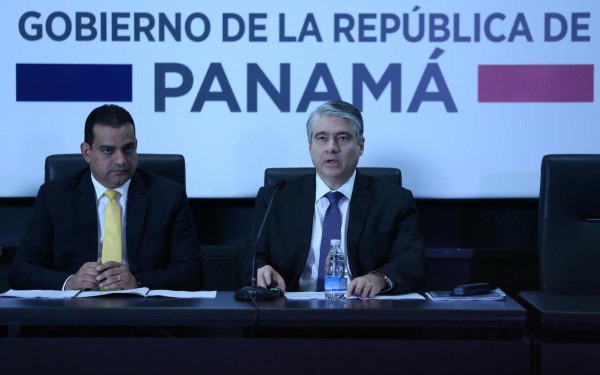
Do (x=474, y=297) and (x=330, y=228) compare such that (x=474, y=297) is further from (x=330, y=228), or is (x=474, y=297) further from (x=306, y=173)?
(x=306, y=173)

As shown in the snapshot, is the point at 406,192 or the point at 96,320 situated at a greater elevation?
the point at 406,192

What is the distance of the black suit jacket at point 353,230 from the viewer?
289 centimetres

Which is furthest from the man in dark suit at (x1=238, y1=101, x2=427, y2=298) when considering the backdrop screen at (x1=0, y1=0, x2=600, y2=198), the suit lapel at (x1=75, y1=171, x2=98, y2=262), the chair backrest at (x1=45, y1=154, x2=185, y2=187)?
the backdrop screen at (x1=0, y1=0, x2=600, y2=198)

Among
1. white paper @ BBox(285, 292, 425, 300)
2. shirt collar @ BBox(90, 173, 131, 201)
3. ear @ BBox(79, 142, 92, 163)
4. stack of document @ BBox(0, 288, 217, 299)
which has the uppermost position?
ear @ BBox(79, 142, 92, 163)

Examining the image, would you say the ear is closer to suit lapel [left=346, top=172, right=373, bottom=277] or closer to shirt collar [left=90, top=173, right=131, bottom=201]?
shirt collar [left=90, top=173, right=131, bottom=201]

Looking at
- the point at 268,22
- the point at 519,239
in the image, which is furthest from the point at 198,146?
the point at 519,239

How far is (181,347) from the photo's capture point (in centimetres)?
207

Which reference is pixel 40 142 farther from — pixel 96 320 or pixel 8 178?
pixel 96 320

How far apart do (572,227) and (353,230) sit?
753mm

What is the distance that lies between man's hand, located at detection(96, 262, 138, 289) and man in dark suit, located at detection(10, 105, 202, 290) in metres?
0.29

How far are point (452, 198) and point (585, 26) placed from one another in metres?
0.91

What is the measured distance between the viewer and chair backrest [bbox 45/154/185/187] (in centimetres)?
320

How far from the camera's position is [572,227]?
298 centimetres

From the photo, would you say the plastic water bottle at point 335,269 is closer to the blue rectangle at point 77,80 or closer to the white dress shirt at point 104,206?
the white dress shirt at point 104,206
